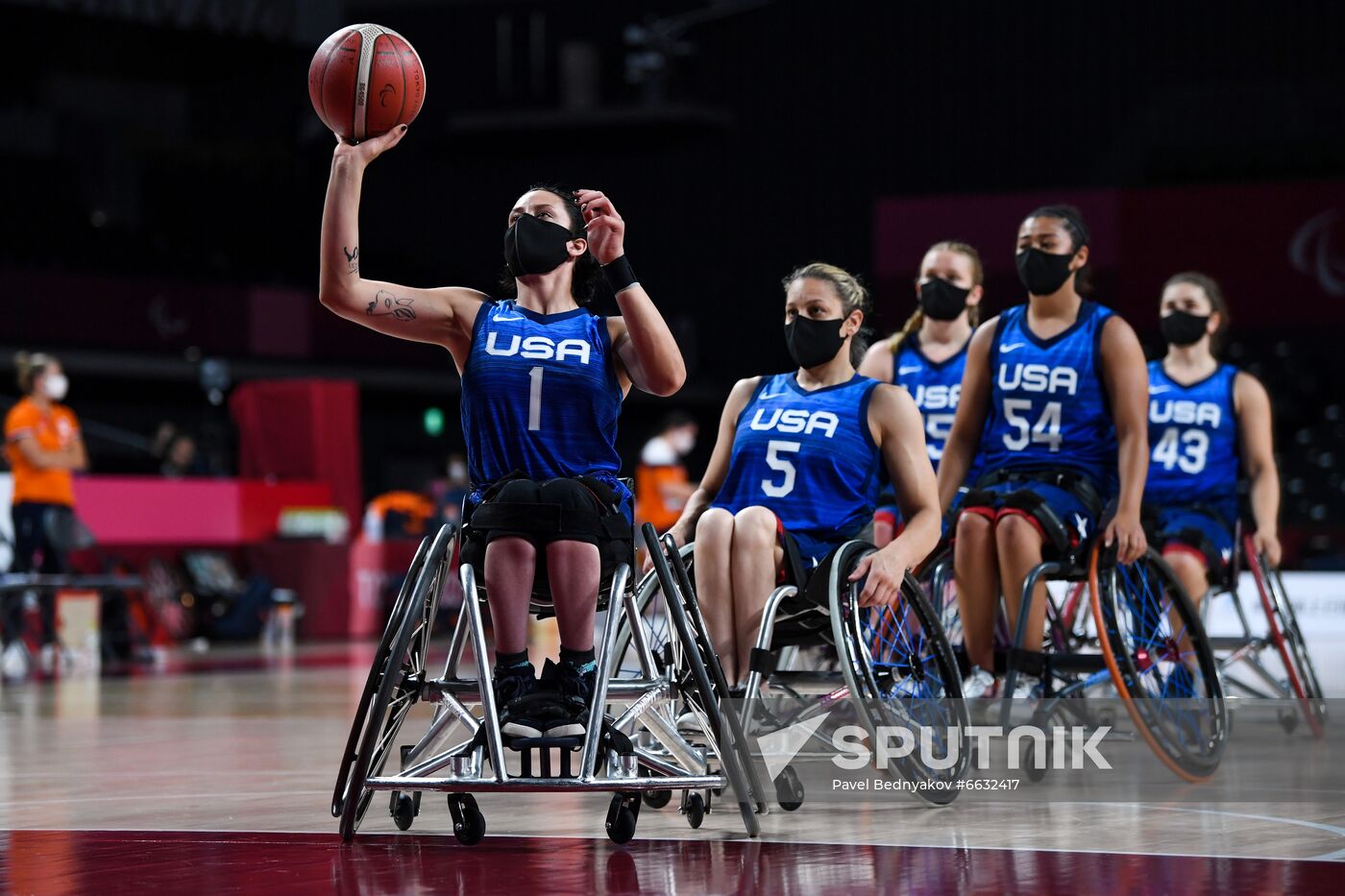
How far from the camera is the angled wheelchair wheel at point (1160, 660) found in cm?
456

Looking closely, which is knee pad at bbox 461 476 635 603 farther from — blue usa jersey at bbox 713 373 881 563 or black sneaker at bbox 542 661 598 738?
blue usa jersey at bbox 713 373 881 563

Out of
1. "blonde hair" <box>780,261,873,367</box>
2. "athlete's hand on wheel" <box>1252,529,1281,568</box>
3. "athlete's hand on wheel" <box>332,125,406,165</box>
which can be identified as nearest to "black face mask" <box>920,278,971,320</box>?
"blonde hair" <box>780,261,873,367</box>

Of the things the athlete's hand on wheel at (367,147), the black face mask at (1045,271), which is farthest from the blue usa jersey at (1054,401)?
the athlete's hand on wheel at (367,147)

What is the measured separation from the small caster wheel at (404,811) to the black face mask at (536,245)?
1105 millimetres

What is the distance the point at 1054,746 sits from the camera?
5.22 metres

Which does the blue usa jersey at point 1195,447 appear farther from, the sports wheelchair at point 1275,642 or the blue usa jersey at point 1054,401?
the blue usa jersey at point 1054,401

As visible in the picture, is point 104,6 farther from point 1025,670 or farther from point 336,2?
point 1025,670

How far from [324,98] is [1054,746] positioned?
9.42ft

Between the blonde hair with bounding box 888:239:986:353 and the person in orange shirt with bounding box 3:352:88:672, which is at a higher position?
the blonde hair with bounding box 888:239:986:353

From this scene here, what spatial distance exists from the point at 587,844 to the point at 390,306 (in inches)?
45.0

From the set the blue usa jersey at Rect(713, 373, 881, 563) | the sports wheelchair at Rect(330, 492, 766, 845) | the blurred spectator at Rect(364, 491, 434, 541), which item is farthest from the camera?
the blurred spectator at Rect(364, 491, 434, 541)

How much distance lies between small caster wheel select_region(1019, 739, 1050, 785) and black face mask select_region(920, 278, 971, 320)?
147cm

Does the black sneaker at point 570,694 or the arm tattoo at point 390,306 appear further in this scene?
the arm tattoo at point 390,306

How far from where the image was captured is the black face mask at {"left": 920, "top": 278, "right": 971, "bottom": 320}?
571cm
